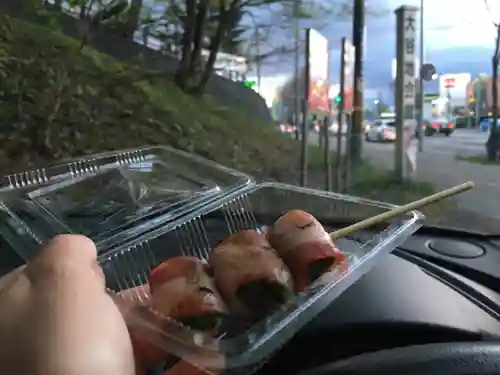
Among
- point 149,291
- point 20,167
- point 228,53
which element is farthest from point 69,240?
point 228,53

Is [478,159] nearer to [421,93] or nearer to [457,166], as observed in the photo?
[457,166]

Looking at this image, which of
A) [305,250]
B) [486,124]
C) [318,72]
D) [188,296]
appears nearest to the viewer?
[188,296]

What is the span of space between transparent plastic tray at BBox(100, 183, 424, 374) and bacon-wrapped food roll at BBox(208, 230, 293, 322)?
0.02 meters

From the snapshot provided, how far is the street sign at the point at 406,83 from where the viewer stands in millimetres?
2008

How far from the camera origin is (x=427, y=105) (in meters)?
2.00

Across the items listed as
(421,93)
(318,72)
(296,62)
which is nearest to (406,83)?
(421,93)

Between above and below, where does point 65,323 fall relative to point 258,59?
below

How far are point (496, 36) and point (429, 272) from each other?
999 millimetres

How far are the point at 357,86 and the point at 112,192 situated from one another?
1165mm

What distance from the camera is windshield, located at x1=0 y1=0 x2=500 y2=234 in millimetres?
1923

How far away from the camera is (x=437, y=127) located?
6.59 feet

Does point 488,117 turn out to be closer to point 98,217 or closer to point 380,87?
point 380,87

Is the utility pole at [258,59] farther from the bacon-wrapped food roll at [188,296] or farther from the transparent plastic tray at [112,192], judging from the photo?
the bacon-wrapped food roll at [188,296]

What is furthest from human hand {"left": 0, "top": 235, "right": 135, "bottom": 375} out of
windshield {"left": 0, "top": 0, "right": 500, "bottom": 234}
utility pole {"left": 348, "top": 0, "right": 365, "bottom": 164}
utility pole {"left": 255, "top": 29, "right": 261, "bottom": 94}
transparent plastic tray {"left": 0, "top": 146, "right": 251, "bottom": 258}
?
utility pole {"left": 255, "top": 29, "right": 261, "bottom": 94}
